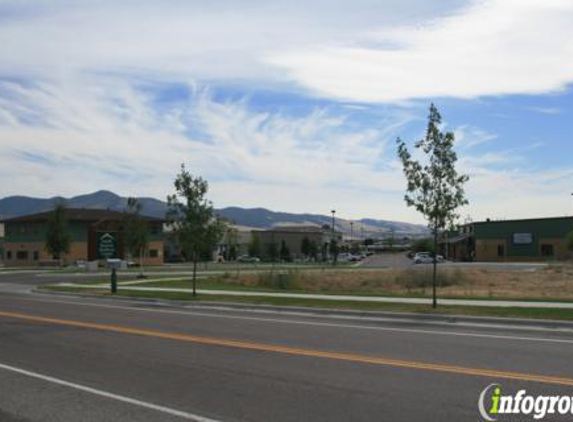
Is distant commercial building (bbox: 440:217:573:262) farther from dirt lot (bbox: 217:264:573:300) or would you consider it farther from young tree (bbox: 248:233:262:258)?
young tree (bbox: 248:233:262:258)

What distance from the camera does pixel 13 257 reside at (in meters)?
95.2

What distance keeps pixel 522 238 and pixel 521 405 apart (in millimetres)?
89531

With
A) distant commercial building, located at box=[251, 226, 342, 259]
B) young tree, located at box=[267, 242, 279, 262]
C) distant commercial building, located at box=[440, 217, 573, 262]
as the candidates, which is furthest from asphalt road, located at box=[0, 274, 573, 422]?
distant commercial building, located at box=[251, 226, 342, 259]

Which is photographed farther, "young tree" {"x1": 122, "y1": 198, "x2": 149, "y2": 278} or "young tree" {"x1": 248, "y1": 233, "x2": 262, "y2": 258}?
"young tree" {"x1": 248, "y1": 233, "x2": 262, "y2": 258}

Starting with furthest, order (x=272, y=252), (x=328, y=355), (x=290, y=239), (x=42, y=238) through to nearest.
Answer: (x=290, y=239) < (x=272, y=252) < (x=42, y=238) < (x=328, y=355)

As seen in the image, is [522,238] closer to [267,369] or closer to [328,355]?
[328,355]

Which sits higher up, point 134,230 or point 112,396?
point 134,230

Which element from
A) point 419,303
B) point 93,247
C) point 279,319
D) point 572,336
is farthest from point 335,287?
point 93,247

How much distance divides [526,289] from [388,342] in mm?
21069

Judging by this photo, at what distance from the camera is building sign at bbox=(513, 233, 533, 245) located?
92812mm

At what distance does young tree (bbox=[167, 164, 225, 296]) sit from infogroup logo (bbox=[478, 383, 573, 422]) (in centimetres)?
2133

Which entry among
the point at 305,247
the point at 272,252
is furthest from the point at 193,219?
the point at 305,247

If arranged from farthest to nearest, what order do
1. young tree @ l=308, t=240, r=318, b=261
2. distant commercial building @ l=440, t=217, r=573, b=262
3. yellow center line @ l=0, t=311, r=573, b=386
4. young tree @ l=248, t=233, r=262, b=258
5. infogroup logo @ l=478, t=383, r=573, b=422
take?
young tree @ l=308, t=240, r=318, b=261 < young tree @ l=248, t=233, r=262, b=258 < distant commercial building @ l=440, t=217, r=573, b=262 < yellow center line @ l=0, t=311, r=573, b=386 < infogroup logo @ l=478, t=383, r=573, b=422

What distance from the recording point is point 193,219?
2934cm
